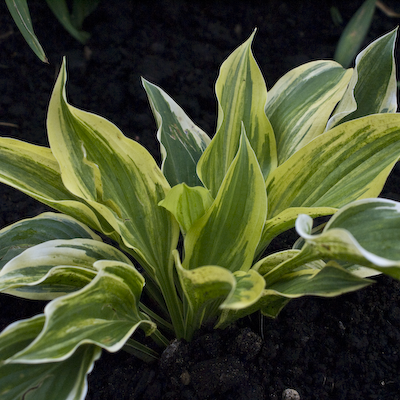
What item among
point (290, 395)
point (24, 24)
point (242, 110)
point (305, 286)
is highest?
point (24, 24)

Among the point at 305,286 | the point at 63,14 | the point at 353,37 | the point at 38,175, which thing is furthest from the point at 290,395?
the point at 63,14

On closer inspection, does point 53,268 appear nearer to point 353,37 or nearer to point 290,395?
point 290,395

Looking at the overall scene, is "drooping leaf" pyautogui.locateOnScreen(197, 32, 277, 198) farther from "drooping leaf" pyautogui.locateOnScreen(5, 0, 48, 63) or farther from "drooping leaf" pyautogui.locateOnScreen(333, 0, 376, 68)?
"drooping leaf" pyautogui.locateOnScreen(333, 0, 376, 68)

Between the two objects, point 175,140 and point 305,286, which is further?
point 175,140

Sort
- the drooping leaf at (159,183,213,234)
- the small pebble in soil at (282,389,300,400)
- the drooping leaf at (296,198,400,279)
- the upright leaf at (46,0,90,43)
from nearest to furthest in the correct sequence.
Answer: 1. the drooping leaf at (296,198,400,279)
2. the drooping leaf at (159,183,213,234)
3. the small pebble in soil at (282,389,300,400)
4. the upright leaf at (46,0,90,43)

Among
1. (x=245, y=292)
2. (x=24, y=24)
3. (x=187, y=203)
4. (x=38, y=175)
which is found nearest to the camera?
(x=245, y=292)

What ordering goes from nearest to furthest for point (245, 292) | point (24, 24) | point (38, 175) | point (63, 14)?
point (245, 292) < point (38, 175) < point (24, 24) < point (63, 14)

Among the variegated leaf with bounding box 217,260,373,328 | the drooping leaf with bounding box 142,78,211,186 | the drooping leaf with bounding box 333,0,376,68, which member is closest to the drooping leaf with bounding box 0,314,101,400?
the variegated leaf with bounding box 217,260,373,328
